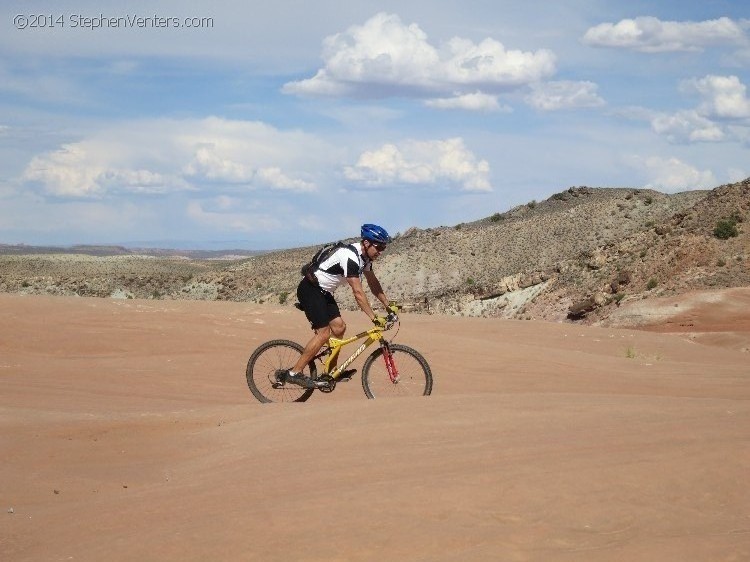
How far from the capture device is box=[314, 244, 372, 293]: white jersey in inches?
372

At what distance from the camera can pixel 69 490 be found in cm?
711

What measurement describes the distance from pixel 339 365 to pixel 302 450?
2936 millimetres

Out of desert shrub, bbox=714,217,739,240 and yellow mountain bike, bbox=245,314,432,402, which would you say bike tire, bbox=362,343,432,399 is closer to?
yellow mountain bike, bbox=245,314,432,402

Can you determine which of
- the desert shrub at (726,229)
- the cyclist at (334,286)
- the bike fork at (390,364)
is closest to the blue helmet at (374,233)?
the cyclist at (334,286)

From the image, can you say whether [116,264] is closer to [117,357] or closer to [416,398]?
[117,357]

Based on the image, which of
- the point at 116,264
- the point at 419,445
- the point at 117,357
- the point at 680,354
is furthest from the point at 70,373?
the point at 116,264

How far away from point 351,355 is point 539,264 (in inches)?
1925

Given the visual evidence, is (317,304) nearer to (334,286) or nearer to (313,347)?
(334,286)

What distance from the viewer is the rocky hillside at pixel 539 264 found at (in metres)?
38.7

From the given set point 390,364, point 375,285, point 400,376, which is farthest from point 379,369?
point 375,285

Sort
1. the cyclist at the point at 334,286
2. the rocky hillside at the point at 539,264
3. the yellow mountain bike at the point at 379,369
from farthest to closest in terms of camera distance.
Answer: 1. the rocky hillside at the point at 539,264
2. the yellow mountain bike at the point at 379,369
3. the cyclist at the point at 334,286

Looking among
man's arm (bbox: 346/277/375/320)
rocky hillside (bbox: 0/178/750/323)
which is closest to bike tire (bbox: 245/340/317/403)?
man's arm (bbox: 346/277/375/320)

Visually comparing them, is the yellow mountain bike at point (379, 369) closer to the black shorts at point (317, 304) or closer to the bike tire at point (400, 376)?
the bike tire at point (400, 376)

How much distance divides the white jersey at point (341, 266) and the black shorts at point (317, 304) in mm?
95
